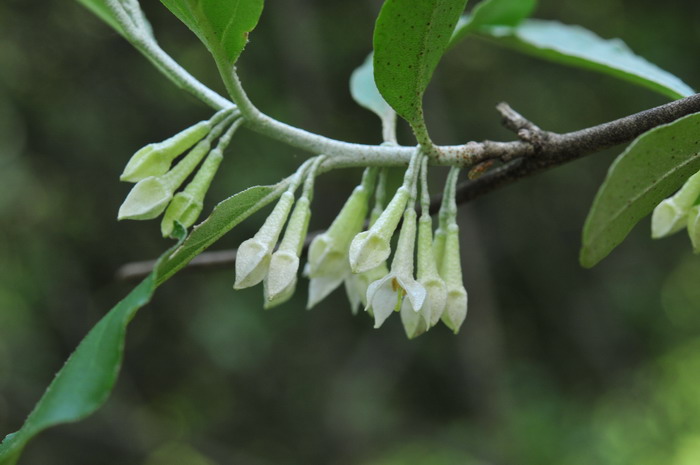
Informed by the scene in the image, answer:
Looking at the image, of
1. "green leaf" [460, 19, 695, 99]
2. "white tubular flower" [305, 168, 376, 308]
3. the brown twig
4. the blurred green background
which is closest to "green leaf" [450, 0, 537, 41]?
"green leaf" [460, 19, 695, 99]

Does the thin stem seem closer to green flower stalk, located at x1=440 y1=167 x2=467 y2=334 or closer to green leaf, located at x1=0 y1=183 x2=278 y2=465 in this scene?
green leaf, located at x1=0 y1=183 x2=278 y2=465

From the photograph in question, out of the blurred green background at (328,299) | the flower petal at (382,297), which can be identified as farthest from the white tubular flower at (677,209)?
the blurred green background at (328,299)

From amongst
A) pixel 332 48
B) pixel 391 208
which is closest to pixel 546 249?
pixel 332 48

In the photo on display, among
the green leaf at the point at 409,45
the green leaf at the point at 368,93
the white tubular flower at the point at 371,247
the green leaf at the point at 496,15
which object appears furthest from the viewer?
the green leaf at the point at 496,15

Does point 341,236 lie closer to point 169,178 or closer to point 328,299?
point 169,178

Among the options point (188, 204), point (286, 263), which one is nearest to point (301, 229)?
point (286, 263)

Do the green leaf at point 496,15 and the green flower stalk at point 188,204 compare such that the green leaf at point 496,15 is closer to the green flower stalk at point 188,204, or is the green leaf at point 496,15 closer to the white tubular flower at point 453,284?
the white tubular flower at point 453,284

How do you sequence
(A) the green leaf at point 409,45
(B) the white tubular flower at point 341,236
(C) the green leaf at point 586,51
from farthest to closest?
(C) the green leaf at point 586,51 → (B) the white tubular flower at point 341,236 → (A) the green leaf at point 409,45

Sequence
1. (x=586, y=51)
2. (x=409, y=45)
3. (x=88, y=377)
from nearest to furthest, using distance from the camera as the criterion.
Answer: (x=88, y=377) → (x=409, y=45) → (x=586, y=51)
